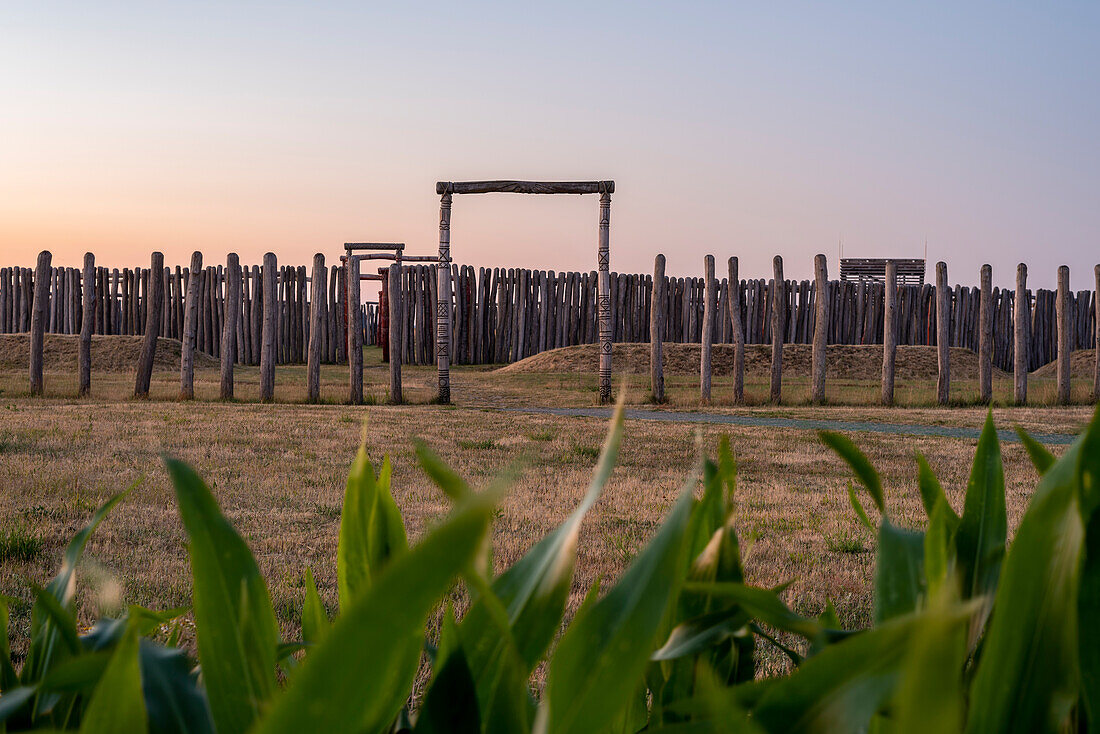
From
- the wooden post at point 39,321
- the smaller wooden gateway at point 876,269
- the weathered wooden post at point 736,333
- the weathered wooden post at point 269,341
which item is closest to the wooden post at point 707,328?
the weathered wooden post at point 736,333

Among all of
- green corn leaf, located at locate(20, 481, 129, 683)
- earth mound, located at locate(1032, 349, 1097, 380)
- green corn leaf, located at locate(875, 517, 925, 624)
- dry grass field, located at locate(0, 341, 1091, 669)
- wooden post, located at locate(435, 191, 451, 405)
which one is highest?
wooden post, located at locate(435, 191, 451, 405)

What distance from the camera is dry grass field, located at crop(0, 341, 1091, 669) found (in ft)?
10.7

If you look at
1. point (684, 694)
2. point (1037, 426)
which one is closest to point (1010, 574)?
point (684, 694)

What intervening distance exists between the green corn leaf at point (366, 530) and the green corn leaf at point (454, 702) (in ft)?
0.58

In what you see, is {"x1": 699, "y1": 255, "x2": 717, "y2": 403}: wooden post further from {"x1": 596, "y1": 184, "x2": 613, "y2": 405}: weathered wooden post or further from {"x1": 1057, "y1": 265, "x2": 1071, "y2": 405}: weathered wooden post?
{"x1": 1057, "y1": 265, "x2": 1071, "y2": 405}: weathered wooden post

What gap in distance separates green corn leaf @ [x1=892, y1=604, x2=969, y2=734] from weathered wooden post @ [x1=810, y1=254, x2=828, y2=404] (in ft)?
36.4

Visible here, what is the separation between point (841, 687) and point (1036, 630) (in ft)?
0.30

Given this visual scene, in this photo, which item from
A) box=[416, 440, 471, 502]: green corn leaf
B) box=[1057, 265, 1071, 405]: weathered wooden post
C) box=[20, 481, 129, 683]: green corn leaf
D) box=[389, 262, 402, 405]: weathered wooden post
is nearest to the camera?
box=[416, 440, 471, 502]: green corn leaf

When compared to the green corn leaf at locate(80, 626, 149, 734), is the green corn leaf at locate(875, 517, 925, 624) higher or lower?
lower

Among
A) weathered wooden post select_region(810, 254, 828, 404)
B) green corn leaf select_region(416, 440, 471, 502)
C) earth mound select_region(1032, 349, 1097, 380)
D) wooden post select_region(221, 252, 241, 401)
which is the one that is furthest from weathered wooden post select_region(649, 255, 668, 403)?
earth mound select_region(1032, 349, 1097, 380)

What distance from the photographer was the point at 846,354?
17.5 m

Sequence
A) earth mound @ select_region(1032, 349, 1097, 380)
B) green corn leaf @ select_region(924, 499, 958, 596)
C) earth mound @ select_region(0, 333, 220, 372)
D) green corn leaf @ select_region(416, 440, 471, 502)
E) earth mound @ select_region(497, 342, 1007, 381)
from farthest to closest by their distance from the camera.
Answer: earth mound @ select_region(1032, 349, 1097, 380)
earth mound @ select_region(497, 342, 1007, 381)
earth mound @ select_region(0, 333, 220, 372)
green corn leaf @ select_region(924, 499, 958, 596)
green corn leaf @ select_region(416, 440, 471, 502)

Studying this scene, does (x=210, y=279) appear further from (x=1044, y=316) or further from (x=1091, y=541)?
(x=1091, y=541)

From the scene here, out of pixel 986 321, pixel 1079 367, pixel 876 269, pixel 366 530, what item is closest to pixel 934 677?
pixel 366 530
